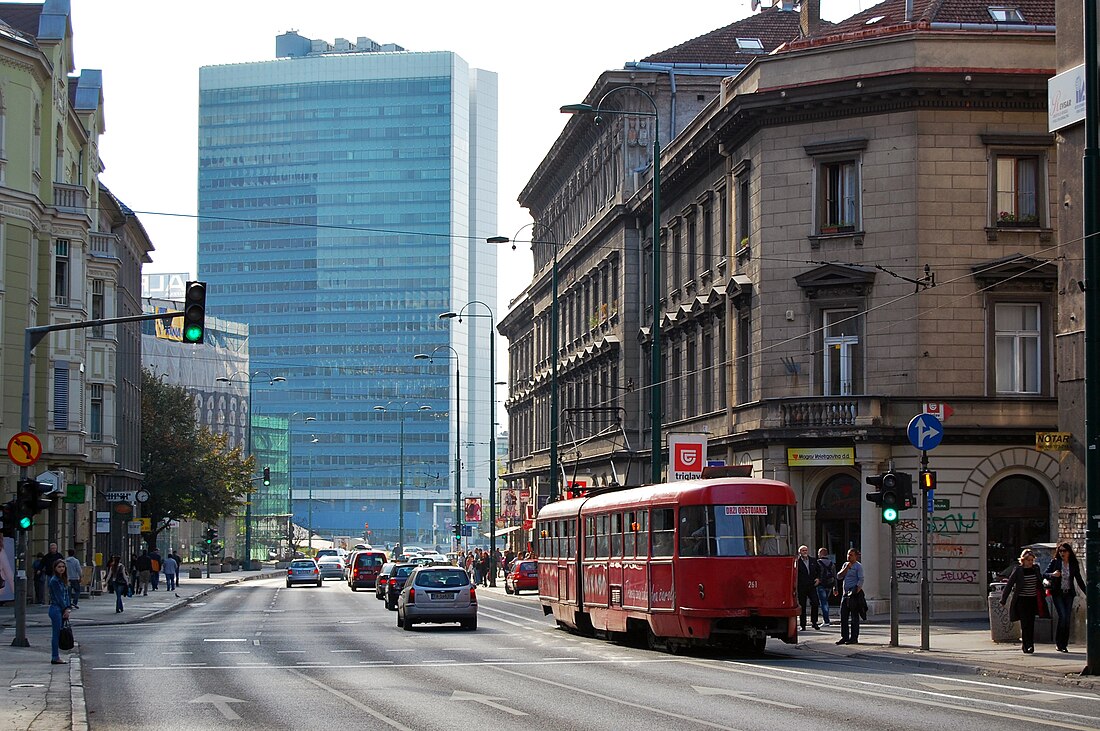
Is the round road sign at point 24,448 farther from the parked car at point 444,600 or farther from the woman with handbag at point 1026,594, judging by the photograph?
the woman with handbag at point 1026,594

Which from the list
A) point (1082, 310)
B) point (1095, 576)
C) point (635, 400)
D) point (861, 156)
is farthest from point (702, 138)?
point (1095, 576)

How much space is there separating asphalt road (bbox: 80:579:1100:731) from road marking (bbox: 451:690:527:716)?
6 centimetres

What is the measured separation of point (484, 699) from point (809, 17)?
118 ft

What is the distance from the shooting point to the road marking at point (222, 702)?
1755 centimetres

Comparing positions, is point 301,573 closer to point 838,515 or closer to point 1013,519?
point 838,515

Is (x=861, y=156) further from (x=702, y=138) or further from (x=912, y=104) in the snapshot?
(x=702, y=138)

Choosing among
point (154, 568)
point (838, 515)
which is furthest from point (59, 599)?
point (154, 568)

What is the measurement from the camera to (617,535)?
30000mm

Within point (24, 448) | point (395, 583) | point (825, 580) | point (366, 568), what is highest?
point (24, 448)

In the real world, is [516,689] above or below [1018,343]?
below

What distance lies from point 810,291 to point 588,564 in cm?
1192

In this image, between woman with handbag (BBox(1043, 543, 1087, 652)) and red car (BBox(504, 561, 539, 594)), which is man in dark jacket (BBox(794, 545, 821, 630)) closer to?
woman with handbag (BBox(1043, 543, 1087, 652))

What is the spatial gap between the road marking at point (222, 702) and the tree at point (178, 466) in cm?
6231

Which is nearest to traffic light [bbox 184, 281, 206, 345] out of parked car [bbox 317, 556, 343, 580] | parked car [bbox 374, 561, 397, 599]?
parked car [bbox 374, 561, 397, 599]
